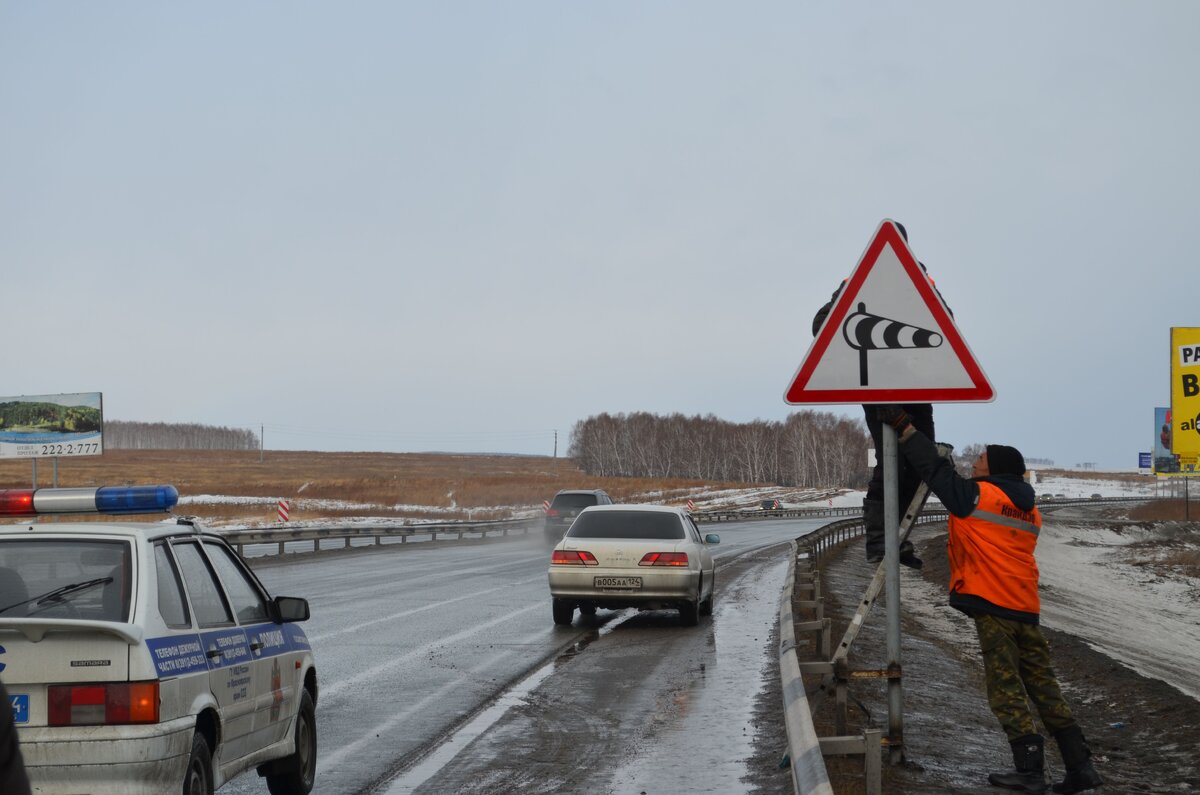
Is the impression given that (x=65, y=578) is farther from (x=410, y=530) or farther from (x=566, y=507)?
(x=410, y=530)

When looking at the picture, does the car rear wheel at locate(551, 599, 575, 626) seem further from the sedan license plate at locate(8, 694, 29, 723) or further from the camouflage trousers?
the sedan license plate at locate(8, 694, 29, 723)

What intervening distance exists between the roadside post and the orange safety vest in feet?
3.02

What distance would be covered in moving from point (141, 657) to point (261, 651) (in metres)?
1.55

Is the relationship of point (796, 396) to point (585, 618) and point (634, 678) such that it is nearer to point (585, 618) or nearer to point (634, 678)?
point (634, 678)

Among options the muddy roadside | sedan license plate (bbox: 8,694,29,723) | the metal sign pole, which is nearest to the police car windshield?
sedan license plate (bbox: 8,694,29,723)

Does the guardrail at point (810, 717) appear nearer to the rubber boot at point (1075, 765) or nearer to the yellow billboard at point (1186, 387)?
the rubber boot at point (1075, 765)

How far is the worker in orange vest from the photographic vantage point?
673cm

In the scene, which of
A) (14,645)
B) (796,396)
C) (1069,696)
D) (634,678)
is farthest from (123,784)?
(1069,696)

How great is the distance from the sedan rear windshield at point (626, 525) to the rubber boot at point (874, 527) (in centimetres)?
1058

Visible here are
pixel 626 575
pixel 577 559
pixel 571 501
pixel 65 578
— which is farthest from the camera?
pixel 571 501

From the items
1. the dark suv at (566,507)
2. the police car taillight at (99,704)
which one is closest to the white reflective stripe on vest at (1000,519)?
the police car taillight at (99,704)

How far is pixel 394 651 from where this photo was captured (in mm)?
13789

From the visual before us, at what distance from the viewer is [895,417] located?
6.16 meters

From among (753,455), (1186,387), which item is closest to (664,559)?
(1186,387)
